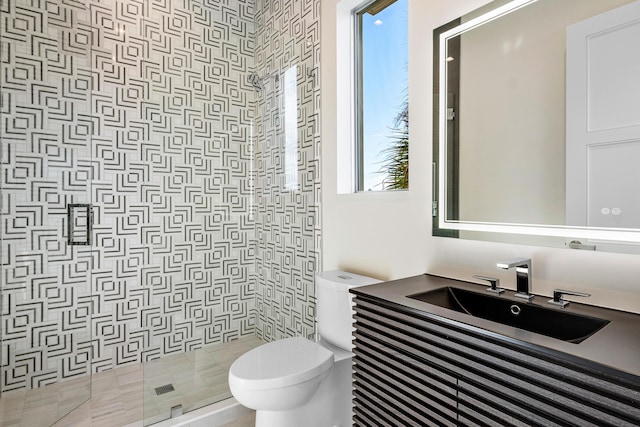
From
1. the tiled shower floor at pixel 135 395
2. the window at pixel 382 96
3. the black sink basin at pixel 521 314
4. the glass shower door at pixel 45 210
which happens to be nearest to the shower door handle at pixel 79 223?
the glass shower door at pixel 45 210

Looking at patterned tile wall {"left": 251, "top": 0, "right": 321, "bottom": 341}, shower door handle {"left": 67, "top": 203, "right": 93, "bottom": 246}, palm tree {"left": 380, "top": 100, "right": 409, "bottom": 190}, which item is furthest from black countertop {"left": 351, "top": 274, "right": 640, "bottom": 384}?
shower door handle {"left": 67, "top": 203, "right": 93, "bottom": 246}

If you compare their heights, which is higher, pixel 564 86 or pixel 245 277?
pixel 564 86

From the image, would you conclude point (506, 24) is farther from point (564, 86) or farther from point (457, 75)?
point (564, 86)

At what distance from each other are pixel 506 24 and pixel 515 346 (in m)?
1.12

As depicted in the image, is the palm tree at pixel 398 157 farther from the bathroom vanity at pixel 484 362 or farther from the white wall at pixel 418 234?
the bathroom vanity at pixel 484 362

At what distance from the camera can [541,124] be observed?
1198 mm

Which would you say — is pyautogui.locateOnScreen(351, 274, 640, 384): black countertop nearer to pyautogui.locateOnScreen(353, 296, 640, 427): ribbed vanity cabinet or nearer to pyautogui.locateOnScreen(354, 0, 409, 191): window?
pyautogui.locateOnScreen(353, 296, 640, 427): ribbed vanity cabinet

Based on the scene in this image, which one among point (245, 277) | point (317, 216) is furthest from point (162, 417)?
point (317, 216)

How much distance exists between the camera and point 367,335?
49.9 inches

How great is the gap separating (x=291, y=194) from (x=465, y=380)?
1.54 meters

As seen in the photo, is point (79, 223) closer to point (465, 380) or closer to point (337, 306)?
point (337, 306)

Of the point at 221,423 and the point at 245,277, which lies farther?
the point at 245,277

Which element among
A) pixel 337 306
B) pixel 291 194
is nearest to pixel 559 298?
pixel 337 306

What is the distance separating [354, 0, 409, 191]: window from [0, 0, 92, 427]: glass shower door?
5.06 feet
